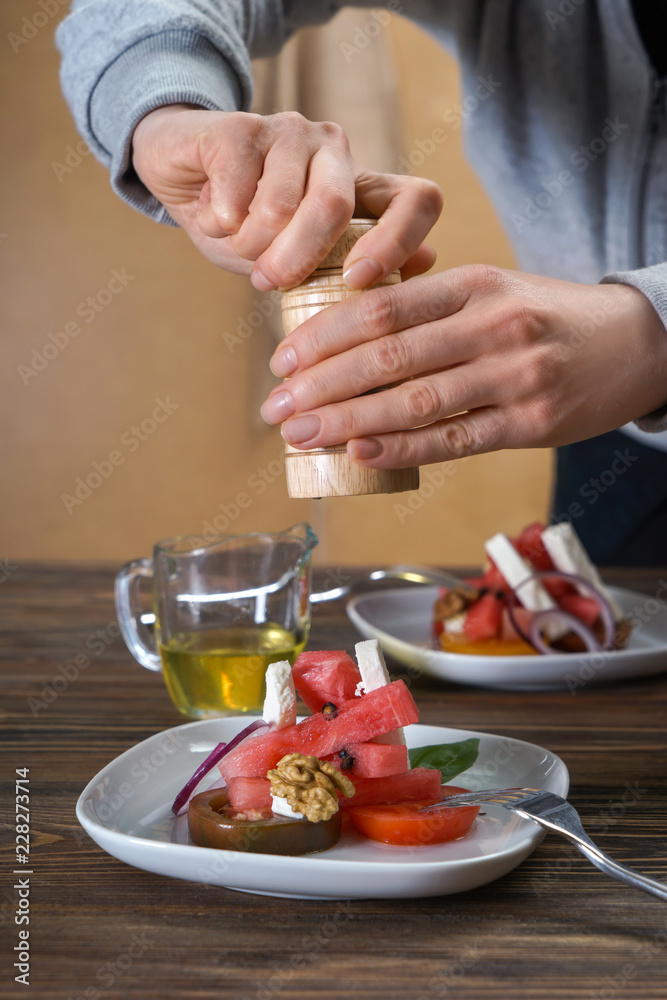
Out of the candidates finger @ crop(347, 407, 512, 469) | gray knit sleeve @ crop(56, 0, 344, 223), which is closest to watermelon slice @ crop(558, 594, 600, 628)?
finger @ crop(347, 407, 512, 469)

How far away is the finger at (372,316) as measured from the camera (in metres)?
0.74

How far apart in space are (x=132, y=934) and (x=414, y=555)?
417 centimetres

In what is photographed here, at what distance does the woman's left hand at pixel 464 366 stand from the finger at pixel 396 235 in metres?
0.02

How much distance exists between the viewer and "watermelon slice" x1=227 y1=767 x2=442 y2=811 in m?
0.65

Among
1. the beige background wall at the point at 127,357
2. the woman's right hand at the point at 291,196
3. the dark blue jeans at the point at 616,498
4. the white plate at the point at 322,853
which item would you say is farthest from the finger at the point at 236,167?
the beige background wall at the point at 127,357

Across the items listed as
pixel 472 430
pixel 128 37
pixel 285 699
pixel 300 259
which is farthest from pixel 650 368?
pixel 128 37

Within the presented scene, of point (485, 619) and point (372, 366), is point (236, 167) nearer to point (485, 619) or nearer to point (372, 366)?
point (372, 366)

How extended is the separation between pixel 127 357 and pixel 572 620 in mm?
3452

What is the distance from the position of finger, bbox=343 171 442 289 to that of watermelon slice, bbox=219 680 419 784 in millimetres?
331

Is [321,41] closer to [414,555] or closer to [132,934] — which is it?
[414,555]

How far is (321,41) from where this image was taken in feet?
14.8

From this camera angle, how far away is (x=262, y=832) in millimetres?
601

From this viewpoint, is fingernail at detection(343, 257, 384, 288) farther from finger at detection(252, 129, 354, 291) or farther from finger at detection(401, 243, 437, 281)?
finger at detection(401, 243, 437, 281)

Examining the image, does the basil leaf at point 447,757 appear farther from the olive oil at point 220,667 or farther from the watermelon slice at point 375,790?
the olive oil at point 220,667
